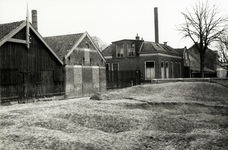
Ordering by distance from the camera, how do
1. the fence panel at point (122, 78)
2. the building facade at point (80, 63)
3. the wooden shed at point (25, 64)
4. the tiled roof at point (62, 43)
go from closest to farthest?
the wooden shed at point (25, 64) < the building facade at point (80, 63) < the tiled roof at point (62, 43) < the fence panel at point (122, 78)

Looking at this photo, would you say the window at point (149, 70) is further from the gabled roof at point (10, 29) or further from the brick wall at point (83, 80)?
the gabled roof at point (10, 29)

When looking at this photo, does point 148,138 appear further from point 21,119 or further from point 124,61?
point 124,61

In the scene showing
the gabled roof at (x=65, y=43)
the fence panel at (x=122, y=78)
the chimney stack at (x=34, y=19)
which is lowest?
the fence panel at (x=122, y=78)

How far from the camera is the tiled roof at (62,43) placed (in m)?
23.0

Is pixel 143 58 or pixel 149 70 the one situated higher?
pixel 143 58

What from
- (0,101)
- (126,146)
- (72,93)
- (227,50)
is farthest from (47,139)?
(227,50)

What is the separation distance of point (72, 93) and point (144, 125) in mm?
14236

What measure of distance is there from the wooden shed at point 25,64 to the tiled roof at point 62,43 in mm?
2135

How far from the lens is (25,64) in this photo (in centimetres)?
1798

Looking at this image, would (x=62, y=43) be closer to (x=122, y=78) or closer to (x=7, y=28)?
(x=7, y=28)

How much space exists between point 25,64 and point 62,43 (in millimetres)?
6694

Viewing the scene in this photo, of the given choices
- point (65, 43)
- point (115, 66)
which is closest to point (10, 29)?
point (65, 43)

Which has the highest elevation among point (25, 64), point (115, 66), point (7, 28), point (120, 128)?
point (7, 28)

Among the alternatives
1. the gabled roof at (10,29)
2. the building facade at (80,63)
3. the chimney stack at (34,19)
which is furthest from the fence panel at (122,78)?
the gabled roof at (10,29)
